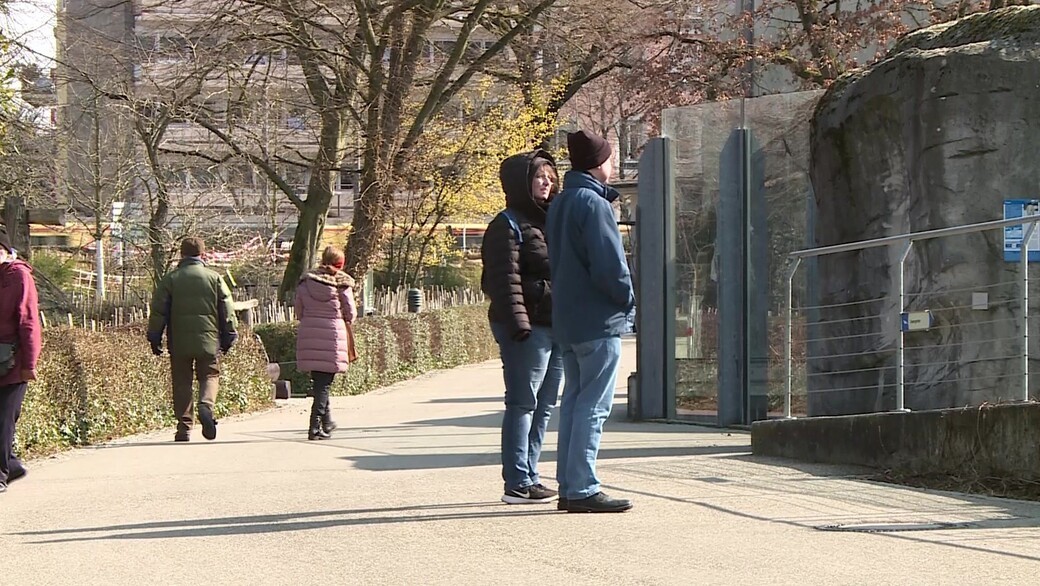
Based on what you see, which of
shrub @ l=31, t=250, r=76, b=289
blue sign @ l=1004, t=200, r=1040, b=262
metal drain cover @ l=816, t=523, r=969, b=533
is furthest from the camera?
shrub @ l=31, t=250, r=76, b=289

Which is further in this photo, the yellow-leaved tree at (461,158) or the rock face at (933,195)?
the yellow-leaved tree at (461,158)

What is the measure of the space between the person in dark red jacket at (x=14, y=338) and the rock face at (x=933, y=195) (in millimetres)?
5751

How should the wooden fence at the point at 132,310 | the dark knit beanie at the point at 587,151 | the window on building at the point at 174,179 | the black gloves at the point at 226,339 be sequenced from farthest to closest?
the window on building at the point at 174,179 → the wooden fence at the point at 132,310 → the black gloves at the point at 226,339 → the dark knit beanie at the point at 587,151

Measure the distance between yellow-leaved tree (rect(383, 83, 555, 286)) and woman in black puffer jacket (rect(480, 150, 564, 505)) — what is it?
2178cm

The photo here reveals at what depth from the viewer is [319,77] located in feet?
80.9

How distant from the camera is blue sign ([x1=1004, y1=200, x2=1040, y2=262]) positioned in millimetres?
10805

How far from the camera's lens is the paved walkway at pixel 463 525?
6.36 m

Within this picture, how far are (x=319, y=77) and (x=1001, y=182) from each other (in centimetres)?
1547

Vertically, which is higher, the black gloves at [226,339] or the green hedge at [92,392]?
the black gloves at [226,339]

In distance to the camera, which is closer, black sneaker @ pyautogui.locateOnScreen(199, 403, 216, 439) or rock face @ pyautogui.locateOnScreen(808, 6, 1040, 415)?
rock face @ pyautogui.locateOnScreen(808, 6, 1040, 415)

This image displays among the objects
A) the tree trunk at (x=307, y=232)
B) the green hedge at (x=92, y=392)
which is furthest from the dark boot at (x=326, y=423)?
the tree trunk at (x=307, y=232)

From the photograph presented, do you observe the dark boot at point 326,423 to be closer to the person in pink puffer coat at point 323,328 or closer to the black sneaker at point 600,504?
the person in pink puffer coat at point 323,328

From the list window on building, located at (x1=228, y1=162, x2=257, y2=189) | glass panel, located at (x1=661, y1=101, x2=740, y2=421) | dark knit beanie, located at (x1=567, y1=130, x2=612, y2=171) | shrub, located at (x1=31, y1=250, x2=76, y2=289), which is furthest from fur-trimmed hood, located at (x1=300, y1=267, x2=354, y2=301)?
shrub, located at (x1=31, y1=250, x2=76, y2=289)

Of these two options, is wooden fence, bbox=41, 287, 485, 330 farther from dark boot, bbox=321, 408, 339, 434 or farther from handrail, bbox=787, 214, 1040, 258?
handrail, bbox=787, 214, 1040, 258
